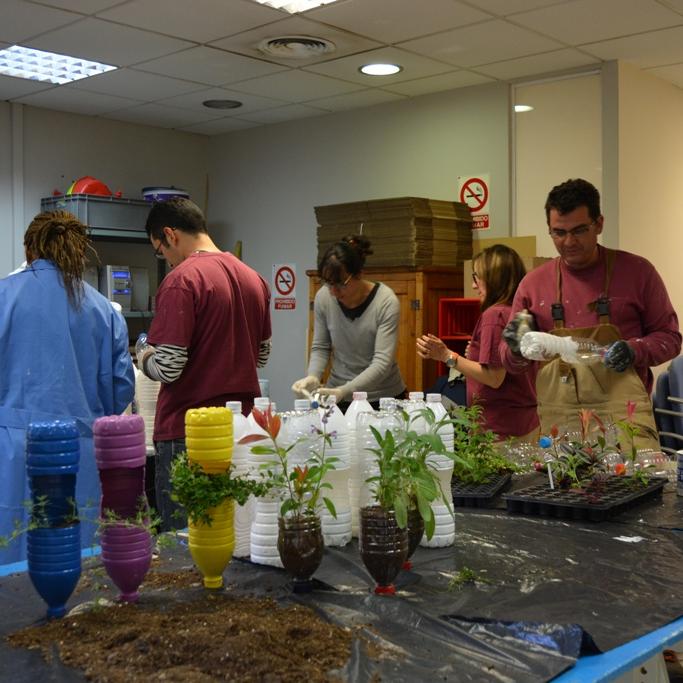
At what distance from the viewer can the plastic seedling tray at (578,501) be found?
2158 millimetres

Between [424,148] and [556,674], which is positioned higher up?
[424,148]

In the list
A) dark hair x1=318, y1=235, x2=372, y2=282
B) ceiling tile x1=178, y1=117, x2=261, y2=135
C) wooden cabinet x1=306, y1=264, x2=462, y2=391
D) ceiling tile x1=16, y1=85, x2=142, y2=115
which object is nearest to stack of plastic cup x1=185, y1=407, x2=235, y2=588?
dark hair x1=318, y1=235, x2=372, y2=282

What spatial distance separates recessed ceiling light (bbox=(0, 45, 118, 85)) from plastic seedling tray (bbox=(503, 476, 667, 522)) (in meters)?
3.79

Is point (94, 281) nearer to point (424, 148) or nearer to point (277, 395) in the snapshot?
point (277, 395)

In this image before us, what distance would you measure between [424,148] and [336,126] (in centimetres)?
81

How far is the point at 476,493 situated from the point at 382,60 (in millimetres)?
3257

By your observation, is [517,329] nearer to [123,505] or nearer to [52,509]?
[123,505]

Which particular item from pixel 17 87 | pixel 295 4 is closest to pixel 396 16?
pixel 295 4

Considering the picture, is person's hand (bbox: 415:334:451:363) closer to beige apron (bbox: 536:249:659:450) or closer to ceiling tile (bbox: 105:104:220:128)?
beige apron (bbox: 536:249:659:450)

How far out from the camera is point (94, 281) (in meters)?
6.21

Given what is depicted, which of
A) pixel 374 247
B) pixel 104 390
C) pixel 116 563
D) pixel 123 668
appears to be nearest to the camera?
pixel 123 668

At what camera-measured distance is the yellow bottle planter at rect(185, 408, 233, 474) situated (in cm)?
158

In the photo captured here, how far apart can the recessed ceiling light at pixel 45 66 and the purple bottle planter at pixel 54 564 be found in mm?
3934

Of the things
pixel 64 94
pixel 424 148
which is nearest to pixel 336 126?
pixel 424 148
